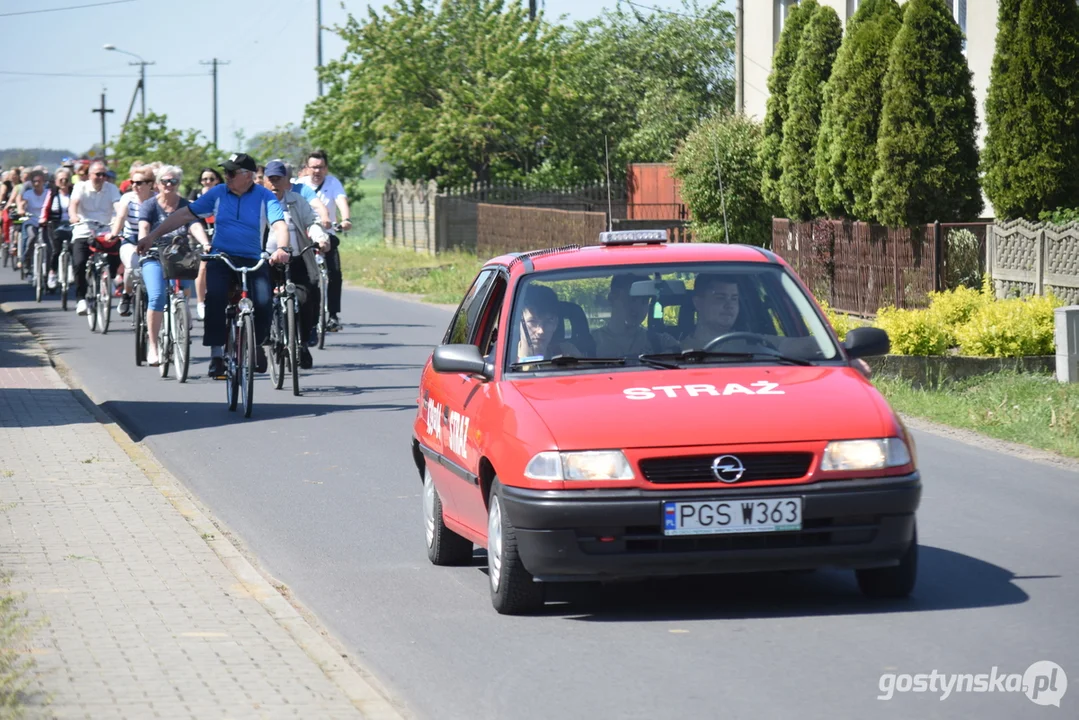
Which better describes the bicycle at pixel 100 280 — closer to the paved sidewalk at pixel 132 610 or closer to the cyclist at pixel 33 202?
the cyclist at pixel 33 202

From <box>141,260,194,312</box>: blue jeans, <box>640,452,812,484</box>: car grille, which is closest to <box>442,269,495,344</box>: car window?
<box>640,452,812,484</box>: car grille

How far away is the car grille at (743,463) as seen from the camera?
273 inches

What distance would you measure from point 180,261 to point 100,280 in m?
7.03

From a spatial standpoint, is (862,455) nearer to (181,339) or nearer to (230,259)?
(230,259)

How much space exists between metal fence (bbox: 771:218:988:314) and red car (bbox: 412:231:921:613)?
14270mm

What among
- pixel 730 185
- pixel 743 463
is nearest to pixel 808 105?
pixel 730 185

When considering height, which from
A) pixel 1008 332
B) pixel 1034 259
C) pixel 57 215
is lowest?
pixel 1008 332

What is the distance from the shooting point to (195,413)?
15234 mm

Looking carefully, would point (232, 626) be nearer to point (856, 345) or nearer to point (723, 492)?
point (723, 492)

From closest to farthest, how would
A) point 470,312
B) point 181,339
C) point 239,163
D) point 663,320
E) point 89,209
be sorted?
point 663,320, point 470,312, point 239,163, point 181,339, point 89,209

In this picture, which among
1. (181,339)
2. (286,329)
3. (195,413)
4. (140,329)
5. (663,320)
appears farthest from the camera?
(140,329)

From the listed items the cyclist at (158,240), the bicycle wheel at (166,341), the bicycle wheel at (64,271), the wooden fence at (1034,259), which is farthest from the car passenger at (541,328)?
the bicycle wheel at (64,271)

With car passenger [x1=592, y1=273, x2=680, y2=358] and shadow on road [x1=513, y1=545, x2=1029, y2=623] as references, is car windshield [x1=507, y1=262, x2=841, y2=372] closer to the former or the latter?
car passenger [x1=592, y1=273, x2=680, y2=358]

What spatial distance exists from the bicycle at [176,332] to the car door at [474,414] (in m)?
8.97
